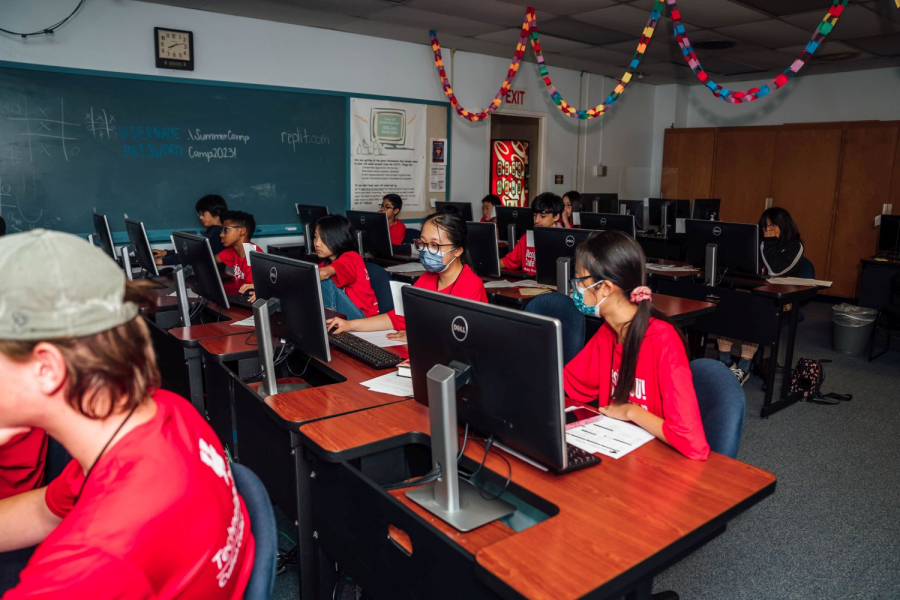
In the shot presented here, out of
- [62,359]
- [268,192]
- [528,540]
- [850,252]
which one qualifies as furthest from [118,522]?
[850,252]

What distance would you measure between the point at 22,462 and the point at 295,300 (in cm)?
86

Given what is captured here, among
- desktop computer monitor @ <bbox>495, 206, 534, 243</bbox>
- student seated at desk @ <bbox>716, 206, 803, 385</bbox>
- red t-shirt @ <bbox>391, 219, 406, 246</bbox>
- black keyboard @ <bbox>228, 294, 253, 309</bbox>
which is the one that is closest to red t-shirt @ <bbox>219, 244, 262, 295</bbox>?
black keyboard @ <bbox>228, 294, 253, 309</bbox>

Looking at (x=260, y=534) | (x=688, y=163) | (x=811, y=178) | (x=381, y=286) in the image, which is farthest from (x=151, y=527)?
(x=688, y=163)

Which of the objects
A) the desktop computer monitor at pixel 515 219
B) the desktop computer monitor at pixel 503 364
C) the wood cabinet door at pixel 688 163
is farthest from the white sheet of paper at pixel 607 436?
the wood cabinet door at pixel 688 163

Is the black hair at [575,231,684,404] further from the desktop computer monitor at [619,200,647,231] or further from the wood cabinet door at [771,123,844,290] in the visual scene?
the wood cabinet door at [771,123,844,290]

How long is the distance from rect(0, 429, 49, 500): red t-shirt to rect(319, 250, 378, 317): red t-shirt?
2047mm

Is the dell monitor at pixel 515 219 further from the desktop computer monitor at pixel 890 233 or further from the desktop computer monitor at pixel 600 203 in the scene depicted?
the desktop computer monitor at pixel 890 233

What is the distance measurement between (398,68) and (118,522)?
596 cm

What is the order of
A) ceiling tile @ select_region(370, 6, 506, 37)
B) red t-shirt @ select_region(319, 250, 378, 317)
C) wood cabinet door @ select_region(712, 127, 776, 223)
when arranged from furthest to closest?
wood cabinet door @ select_region(712, 127, 776, 223) → ceiling tile @ select_region(370, 6, 506, 37) → red t-shirt @ select_region(319, 250, 378, 317)

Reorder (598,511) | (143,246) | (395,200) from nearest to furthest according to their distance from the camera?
(598,511) < (143,246) < (395,200)

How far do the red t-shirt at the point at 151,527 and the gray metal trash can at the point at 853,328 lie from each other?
5.31 m

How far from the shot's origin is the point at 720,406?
1.59 meters

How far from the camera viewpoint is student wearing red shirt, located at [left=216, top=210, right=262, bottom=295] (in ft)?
12.2

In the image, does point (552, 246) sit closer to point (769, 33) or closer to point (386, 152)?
point (386, 152)
